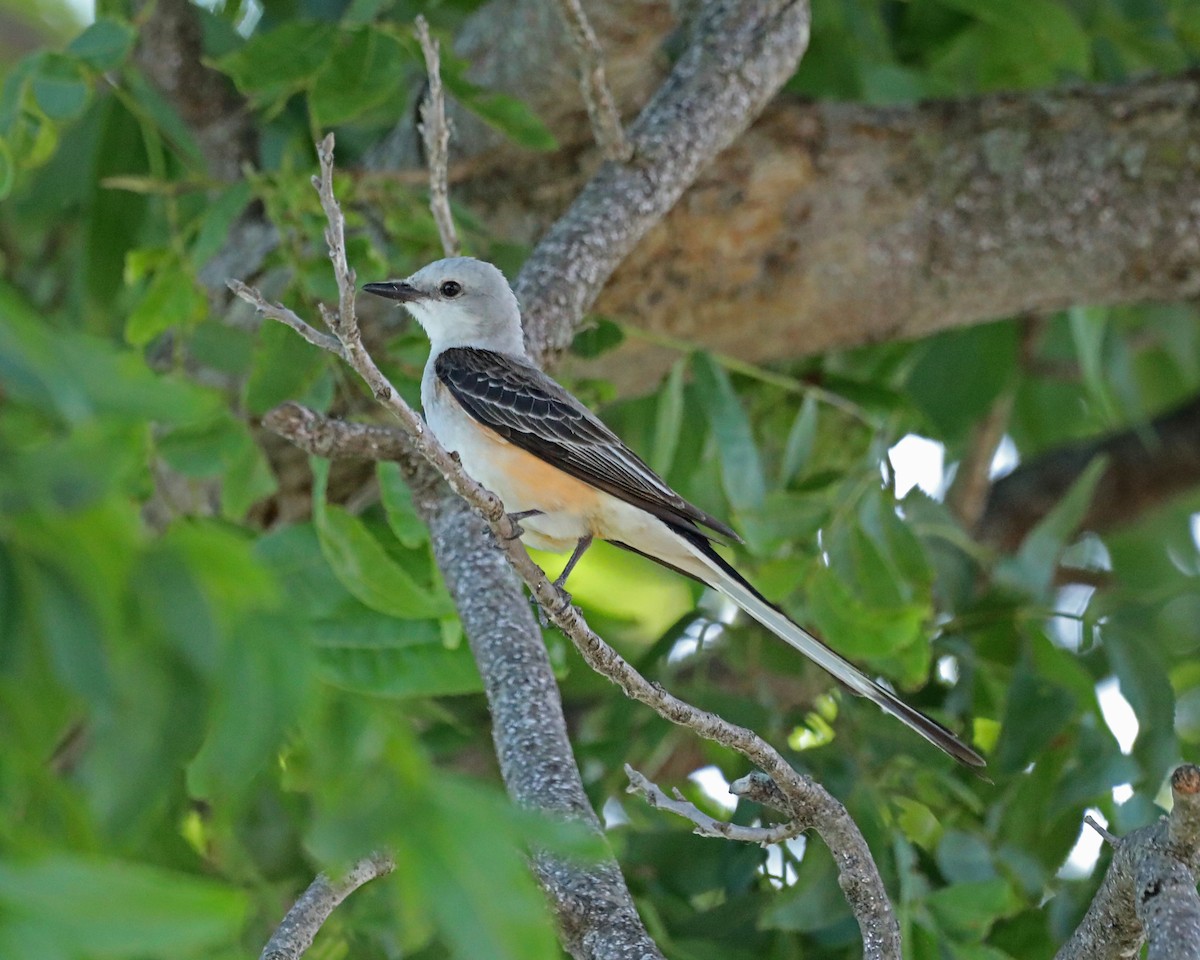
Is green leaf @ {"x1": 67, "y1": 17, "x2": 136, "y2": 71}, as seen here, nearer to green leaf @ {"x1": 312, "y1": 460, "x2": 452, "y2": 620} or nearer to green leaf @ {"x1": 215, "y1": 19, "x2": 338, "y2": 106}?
green leaf @ {"x1": 215, "y1": 19, "x2": 338, "y2": 106}

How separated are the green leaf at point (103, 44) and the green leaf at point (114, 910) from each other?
346 cm

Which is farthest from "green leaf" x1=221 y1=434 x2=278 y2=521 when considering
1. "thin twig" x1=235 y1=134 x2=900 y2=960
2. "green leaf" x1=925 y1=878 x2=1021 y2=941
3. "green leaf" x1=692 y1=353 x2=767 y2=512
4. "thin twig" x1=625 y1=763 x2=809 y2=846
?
"green leaf" x1=925 y1=878 x2=1021 y2=941

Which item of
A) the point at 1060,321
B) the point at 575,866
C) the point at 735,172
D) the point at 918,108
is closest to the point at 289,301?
the point at 735,172

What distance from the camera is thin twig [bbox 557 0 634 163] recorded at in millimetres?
4371

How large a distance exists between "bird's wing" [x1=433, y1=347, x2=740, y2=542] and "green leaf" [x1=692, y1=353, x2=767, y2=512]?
1.31ft

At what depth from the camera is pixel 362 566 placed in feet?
12.8

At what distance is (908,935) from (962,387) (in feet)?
10.8

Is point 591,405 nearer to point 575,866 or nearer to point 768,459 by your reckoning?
point 768,459

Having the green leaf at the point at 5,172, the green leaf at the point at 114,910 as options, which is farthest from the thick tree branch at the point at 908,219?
the green leaf at the point at 114,910

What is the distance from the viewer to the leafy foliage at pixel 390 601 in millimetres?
1628

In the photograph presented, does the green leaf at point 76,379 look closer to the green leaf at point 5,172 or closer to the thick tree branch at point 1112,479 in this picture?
the green leaf at point 5,172

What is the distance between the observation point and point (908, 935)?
12.4ft

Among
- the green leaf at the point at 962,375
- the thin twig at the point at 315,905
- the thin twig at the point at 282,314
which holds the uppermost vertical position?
the green leaf at the point at 962,375

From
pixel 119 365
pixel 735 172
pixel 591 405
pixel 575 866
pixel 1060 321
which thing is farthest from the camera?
pixel 1060 321
